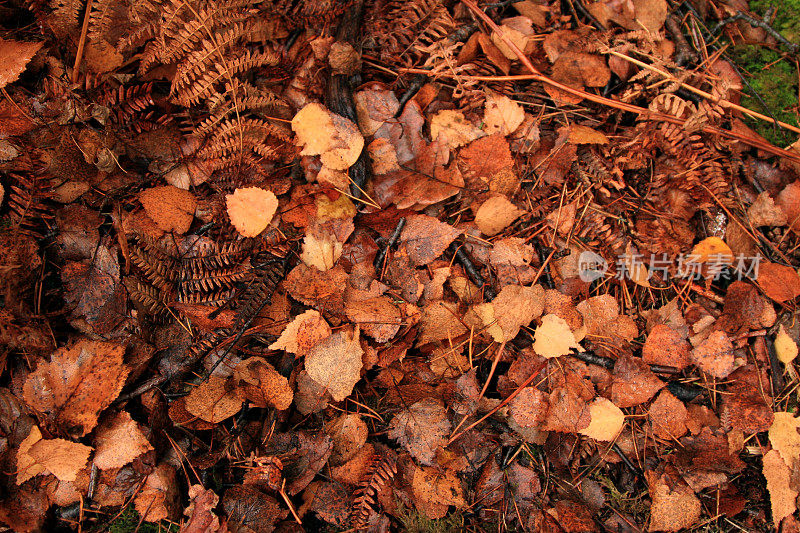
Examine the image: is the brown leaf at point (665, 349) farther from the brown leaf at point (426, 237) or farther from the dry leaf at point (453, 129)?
the dry leaf at point (453, 129)

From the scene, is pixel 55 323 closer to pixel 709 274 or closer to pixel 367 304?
pixel 367 304

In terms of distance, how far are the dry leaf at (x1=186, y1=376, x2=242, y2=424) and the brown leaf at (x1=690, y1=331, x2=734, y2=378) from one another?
7.87ft

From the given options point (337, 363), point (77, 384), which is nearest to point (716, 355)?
point (337, 363)

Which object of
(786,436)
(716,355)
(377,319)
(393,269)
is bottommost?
(786,436)

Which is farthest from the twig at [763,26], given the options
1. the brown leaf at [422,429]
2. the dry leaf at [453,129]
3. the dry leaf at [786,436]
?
the brown leaf at [422,429]

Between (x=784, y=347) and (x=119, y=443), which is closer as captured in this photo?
(x=119, y=443)

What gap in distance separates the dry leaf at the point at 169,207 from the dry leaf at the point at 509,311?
1532 millimetres

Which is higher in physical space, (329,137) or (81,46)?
(81,46)

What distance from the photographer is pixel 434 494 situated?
2.19 metres

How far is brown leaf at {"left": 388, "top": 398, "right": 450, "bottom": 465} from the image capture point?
2197 mm

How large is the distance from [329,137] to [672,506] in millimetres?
2553

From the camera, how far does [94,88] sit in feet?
7.04

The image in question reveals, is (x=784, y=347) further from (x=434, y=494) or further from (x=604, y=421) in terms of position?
(x=434, y=494)

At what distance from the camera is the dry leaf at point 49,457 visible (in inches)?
78.5
